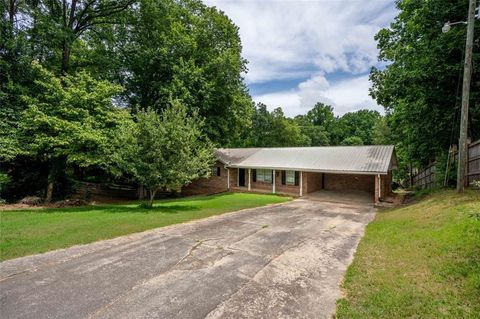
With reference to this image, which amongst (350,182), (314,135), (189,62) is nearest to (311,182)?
(350,182)

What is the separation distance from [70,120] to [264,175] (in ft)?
46.7

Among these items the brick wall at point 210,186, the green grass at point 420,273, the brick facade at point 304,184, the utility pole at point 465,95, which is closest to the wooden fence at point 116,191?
the brick wall at point 210,186

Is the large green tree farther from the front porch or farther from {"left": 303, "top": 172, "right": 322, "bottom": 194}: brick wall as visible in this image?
{"left": 303, "top": 172, "right": 322, "bottom": 194}: brick wall

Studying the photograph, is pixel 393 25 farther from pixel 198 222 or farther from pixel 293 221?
pixel 198 222

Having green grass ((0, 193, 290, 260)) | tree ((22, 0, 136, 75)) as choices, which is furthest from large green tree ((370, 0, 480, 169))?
tree ((22, 0, 136, 75))

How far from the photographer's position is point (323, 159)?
63.9 ft

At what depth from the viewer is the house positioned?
17578mm

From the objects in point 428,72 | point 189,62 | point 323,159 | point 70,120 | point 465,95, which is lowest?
point 323,159

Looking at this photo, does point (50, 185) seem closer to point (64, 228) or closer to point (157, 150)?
point (157, 150)

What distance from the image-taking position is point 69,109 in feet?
44.2

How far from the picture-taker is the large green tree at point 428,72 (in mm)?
12469

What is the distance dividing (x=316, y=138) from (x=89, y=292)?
191 ft

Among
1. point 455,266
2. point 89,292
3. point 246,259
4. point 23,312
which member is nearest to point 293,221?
point 246,259

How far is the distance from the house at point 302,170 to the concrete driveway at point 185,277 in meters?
10.2
